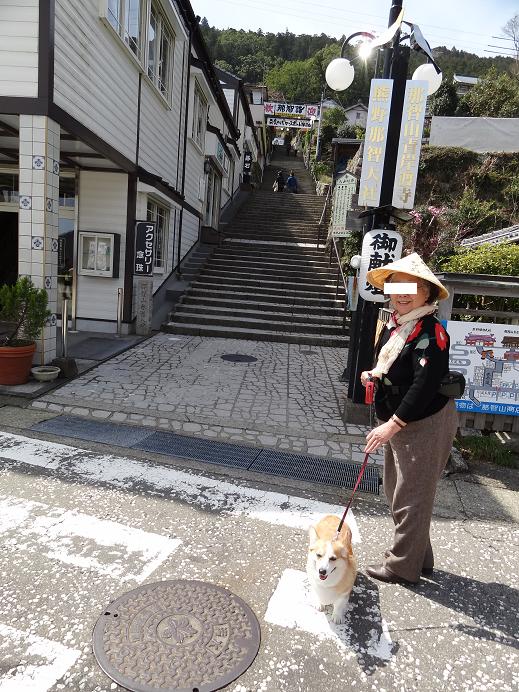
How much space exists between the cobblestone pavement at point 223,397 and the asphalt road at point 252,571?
110 centimetres

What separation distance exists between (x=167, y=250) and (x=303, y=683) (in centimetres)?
1199

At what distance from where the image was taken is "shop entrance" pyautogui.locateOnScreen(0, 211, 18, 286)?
11.5 meters

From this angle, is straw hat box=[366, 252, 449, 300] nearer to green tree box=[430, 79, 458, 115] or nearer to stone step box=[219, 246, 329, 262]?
stone step box=[219, 246, 329, 262]

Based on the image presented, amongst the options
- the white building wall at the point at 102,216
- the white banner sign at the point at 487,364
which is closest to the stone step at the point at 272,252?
the white building wall at the point at 102,216

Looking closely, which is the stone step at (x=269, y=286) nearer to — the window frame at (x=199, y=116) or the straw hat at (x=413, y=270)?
the window frame at (x=199, y=116)

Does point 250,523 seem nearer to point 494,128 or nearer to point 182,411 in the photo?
point 182,411

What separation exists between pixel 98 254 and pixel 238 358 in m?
3.83

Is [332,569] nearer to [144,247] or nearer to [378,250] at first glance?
[378,250]

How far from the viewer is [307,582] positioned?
112 inches

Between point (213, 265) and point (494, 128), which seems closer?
point (213, 265)

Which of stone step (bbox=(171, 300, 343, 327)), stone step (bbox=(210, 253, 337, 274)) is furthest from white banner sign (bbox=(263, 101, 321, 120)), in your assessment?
stone step (bbox=(171, 300, 343, 327))

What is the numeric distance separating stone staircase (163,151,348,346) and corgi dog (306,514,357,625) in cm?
829

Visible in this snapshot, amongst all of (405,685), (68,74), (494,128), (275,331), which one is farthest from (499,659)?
(494,128)

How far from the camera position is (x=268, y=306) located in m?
12.1
